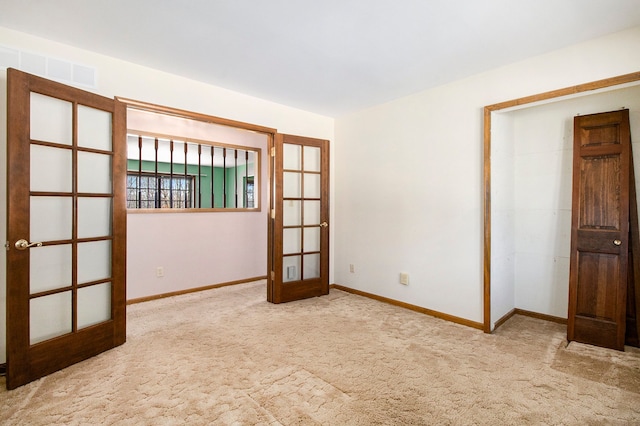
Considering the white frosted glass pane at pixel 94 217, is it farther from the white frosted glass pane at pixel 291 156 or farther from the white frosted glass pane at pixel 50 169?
the white frosted glass pane at pixel 291 156

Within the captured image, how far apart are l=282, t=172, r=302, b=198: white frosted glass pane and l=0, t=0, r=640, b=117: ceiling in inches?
51.1

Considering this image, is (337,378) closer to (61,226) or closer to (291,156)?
(61,226)

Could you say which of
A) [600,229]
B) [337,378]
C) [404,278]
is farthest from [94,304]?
[600,229]

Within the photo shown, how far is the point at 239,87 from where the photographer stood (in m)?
3.50

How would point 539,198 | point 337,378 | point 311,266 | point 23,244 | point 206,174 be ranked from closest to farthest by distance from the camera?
point 23,244 → point 337,378 → point 539,198 → point 311,266 → point 206,174

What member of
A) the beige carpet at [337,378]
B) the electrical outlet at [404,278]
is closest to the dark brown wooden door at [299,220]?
the beige carpet at [337,378]

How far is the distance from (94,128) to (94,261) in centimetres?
110

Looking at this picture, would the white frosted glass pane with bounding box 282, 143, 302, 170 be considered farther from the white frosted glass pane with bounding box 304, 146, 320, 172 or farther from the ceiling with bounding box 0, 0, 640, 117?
the ceiling with bounding box 0, 0, 640, 117

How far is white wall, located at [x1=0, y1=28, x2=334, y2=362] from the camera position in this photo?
248 cm

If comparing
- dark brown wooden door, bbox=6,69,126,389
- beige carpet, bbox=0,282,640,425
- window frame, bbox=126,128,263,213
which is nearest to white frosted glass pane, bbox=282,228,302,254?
beige carpet, bbox=0,282,640,425

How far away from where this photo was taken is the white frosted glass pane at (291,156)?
4.14 metres

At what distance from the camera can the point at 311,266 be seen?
172 inches

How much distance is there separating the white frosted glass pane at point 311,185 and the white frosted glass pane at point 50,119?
2.61 metres

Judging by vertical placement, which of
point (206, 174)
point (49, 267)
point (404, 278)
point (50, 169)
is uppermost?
point (206, 174)
